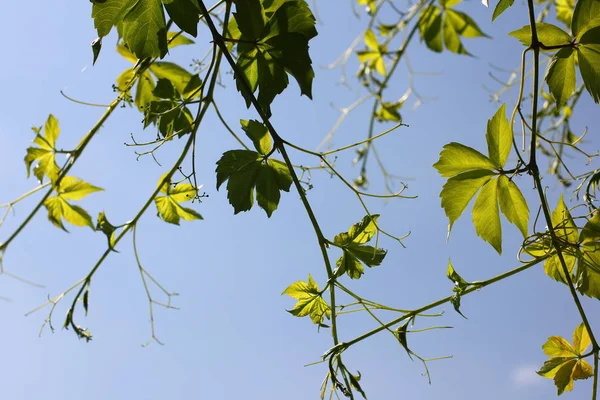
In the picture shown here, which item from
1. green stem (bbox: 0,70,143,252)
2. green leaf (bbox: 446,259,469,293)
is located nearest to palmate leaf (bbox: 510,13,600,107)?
green leaf (bbox: 446,259,469,293)

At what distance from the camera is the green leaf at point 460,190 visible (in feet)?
2.38

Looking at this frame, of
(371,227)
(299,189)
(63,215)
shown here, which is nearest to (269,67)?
(299,189)

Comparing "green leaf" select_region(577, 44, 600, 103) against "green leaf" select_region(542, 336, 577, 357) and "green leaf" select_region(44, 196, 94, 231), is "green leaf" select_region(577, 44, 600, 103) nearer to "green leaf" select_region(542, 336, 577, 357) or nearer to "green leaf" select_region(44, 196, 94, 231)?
"green leaf" select_region(542, 336, 577, 357)

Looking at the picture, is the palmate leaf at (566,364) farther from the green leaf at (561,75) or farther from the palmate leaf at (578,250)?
the green leaf at (561,75)

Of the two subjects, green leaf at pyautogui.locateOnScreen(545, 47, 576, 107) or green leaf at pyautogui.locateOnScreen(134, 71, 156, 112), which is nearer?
green leaf at pyautogui.locateOnScreen(545, 47, 576, 107)

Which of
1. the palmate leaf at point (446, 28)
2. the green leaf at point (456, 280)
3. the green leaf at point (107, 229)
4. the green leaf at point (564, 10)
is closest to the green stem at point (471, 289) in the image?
the green leaf at point (456, 280)

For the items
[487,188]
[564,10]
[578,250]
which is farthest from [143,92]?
[564,10]

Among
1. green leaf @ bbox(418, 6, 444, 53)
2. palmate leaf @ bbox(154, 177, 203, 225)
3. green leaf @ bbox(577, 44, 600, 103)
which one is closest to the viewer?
green leaf @ bbox(577, 44, 600, 103)

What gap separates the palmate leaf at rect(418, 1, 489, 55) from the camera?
4.60 feet

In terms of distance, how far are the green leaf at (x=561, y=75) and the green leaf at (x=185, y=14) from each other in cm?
44

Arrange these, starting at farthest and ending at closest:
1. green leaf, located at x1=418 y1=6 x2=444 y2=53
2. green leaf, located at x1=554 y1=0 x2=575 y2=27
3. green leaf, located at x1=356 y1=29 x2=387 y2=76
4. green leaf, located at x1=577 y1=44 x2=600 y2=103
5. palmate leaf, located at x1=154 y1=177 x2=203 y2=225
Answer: green leaf, located at x1=356 y1=29 x2=387 y2=76 → green leaf, located at x1=554 y1=0 x2=575 y2=27 → green leaf, located at x1=418 y1=6 x2=444 y2=53 → palmate leaf, located at x1=154 y1=177 x2=203 y2=225 → green leaf, located at x1=577 y1=44 x2=600 y2=103

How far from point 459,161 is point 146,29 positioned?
15.8 inches

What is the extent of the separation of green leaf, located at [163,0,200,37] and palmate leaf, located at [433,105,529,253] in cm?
34

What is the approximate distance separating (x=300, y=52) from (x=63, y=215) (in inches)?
23.7
